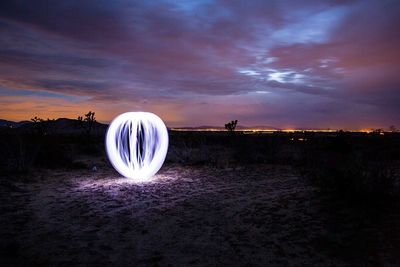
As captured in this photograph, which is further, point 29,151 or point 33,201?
point 29,151

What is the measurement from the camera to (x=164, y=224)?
5.85 metres

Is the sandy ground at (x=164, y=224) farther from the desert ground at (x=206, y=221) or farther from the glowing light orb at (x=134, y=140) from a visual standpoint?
the glowing light orb at (x=134, y=140)

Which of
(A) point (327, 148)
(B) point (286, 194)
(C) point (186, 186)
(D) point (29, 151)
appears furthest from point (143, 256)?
(A) point (327, 148)

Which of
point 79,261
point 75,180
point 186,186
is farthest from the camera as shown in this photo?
point 75,180

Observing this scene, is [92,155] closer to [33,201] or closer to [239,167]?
[239,167]

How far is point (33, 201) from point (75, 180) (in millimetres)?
2981

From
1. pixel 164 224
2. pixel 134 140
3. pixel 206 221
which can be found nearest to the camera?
pixel 164 224

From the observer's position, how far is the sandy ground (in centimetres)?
441

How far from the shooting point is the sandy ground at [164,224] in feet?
14.5

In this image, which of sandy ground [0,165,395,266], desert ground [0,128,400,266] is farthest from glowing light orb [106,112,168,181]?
sandy ground [0,165,395,266]

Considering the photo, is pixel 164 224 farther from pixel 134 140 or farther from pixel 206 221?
pixel 134 140

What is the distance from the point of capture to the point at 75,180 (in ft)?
34.8

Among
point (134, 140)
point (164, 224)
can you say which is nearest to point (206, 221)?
point (164, 224)

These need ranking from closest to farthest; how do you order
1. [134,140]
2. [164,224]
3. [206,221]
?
1. [164,224]
2. [206,221]
3. [134,140]
